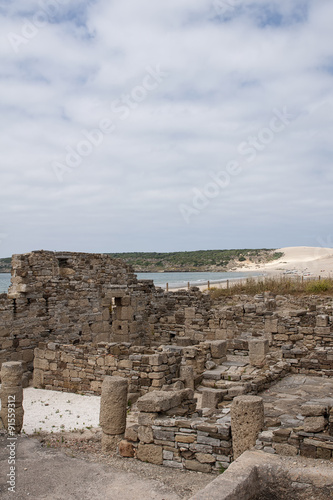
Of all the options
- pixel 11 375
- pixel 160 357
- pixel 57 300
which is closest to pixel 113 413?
pixel 11 375

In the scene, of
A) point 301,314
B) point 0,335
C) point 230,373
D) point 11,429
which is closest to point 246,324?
point 301,314

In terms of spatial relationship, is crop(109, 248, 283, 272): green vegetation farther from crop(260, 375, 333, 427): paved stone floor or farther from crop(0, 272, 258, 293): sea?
crop(260, 375, 333, 427): paved stone floor

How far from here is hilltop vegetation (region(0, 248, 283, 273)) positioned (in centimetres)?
9850

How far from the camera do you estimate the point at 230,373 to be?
11.0m

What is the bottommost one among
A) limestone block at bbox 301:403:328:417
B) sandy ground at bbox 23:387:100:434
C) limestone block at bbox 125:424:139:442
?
sandy ground at bbox 23:387:100:434

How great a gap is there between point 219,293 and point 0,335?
58.2 ft

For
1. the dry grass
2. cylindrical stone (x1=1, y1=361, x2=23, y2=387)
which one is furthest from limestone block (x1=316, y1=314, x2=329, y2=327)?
the dry grass

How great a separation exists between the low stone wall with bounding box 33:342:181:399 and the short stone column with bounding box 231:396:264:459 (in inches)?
153

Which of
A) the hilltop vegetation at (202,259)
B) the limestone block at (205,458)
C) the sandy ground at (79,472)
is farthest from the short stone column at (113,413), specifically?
the hilltop vegetation at (202,259)

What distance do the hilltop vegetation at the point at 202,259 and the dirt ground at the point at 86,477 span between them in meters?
85.1

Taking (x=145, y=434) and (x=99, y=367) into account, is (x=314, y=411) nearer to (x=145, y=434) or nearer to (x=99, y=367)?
(x=145, y=434)

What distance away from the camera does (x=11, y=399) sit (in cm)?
826

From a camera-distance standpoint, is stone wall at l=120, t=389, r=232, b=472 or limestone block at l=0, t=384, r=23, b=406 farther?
limestone block at l=0, t=384, r=23, b=406

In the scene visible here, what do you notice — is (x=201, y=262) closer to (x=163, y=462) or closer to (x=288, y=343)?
(x=288, y=343)
